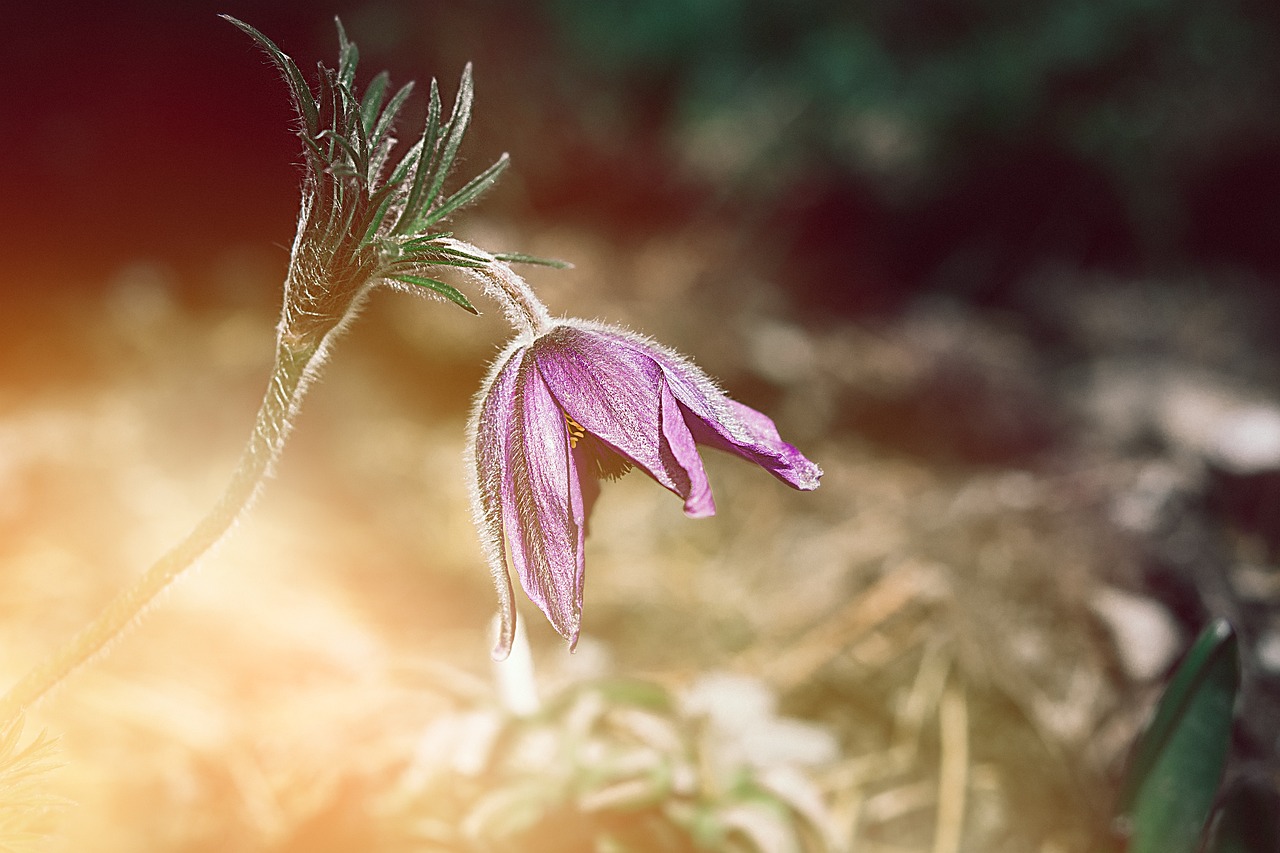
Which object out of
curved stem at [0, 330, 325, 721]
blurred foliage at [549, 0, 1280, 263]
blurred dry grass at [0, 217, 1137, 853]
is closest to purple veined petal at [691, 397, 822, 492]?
curved stem at [0, 330, 325, 721]

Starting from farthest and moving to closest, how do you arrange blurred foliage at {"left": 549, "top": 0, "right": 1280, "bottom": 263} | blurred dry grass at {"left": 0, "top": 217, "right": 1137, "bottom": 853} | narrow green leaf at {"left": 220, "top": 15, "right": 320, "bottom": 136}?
blurred foliage at {"left": 549, "top": 0, "right": 1280, "bottom": 263}
blurred dry grass at {"left": 0, "top": 217, "right": 1137, "bottom": 853}
narrow green leaf at {"left": 220, "top": 15, "right": 320, "bottom": 136}

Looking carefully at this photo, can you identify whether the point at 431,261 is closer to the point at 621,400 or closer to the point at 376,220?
the point at 376,220

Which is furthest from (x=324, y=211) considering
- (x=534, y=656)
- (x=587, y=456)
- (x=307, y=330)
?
(x=534, y=656)

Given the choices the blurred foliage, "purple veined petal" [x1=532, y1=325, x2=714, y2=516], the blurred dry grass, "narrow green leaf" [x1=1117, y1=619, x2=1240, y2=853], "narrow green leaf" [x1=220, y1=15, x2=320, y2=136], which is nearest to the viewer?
"narrow green leaf" [x1=220, y1=15, x2=320, y2=136]

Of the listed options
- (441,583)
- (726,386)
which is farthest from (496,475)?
(726,386)

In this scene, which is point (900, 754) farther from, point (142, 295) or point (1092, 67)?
point (1092, 67)

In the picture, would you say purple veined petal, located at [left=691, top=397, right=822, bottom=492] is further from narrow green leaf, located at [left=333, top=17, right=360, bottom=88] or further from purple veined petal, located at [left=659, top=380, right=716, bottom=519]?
narrow green leaf, located at [left=333, top=17, right=360, bottom=88]

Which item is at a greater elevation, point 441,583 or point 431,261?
point 441,583

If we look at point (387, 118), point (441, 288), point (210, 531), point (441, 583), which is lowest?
point (210, 531)
